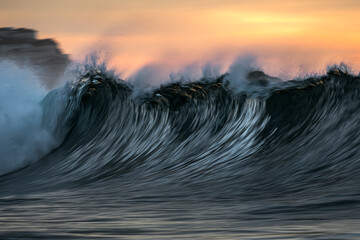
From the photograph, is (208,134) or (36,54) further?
(36,54)

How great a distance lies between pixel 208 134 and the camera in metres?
9.76

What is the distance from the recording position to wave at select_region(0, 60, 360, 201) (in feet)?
22.4

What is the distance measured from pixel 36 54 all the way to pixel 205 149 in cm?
1234

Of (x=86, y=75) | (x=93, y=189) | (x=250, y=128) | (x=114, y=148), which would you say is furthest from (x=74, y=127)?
(x=93, y=189)

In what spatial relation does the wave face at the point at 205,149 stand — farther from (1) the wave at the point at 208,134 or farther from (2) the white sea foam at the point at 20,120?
(2) the white sea foam at the point at 20,120

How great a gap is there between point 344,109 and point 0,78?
922 centimetres

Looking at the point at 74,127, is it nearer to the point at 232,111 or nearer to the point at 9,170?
the point at 9,170

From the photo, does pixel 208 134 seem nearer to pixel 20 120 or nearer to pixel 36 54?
pixel 20 120

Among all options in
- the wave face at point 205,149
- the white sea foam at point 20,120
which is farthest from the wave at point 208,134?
the white sea foam at point 20,120

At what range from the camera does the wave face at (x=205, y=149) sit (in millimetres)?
5195

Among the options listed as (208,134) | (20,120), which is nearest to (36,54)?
(20,120)

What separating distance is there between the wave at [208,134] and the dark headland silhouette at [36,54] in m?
1.85

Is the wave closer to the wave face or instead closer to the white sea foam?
the wave face

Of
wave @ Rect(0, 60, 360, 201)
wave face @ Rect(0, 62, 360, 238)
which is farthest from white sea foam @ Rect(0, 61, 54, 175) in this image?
wave face @ Rect(0, 62, 360, 238)
